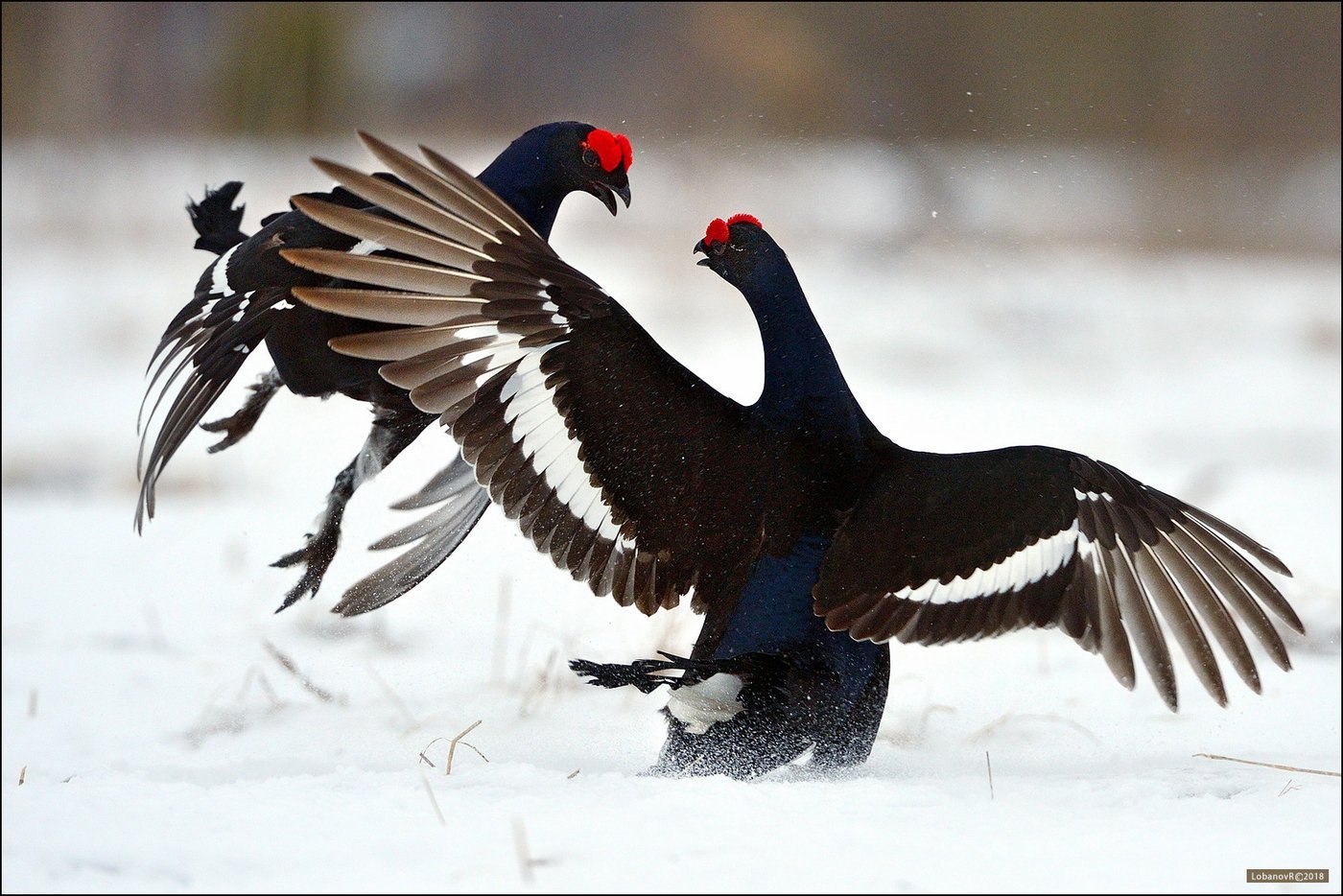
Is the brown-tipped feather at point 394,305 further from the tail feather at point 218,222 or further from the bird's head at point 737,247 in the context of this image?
the tail feather at point 218,222

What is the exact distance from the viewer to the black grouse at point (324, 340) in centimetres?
246

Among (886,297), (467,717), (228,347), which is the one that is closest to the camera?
(228,347)

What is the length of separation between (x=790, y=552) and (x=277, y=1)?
10.3m

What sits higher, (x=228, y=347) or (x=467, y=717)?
(x=228, y=347)

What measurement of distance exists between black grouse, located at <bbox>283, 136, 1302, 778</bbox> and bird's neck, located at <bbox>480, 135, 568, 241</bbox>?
0.54 m

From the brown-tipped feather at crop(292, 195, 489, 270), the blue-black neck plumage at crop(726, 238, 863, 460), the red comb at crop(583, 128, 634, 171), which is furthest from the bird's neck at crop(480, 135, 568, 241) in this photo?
the brown-tipped feather at crop(292, 195, 489, 270)

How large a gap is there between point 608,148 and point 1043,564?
1133 mm

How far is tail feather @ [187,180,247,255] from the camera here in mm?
2953

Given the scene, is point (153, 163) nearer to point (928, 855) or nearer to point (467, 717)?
point (467, 717)

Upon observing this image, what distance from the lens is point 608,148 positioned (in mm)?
2596

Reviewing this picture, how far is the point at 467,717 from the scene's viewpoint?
9.62 ft

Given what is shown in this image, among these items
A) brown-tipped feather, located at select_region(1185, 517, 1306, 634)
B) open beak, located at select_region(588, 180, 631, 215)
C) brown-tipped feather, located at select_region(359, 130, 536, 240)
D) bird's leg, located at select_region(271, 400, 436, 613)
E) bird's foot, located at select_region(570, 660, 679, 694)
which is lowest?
bird's foot, located at select_region(570, 660, 679, 694)

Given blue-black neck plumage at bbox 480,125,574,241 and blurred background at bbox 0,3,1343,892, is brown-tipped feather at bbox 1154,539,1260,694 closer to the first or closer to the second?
blurred background at bbox 0,3,1343,892

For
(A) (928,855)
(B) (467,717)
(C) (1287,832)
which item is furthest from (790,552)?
(B) (467,717)
